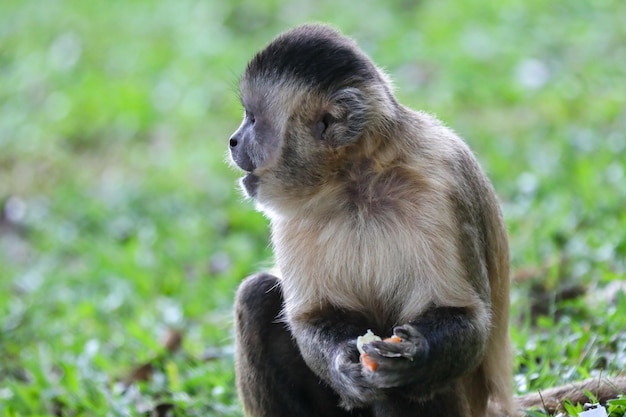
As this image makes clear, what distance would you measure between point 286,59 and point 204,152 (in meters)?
5.62

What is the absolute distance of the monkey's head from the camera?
4102 mm

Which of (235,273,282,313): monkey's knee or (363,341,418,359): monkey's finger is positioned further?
(235,273,282,313): monkey's knee

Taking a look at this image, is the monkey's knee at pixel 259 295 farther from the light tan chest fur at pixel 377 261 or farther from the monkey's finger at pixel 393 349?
the monkey's finger at pixel 393 349

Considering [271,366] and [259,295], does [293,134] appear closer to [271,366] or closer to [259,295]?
[259,295]

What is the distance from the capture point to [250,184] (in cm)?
432

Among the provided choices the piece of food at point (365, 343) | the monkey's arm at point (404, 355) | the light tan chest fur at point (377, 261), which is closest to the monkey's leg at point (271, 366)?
the light tan chest fur at point (377, 261)

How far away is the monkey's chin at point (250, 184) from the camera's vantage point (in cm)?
431

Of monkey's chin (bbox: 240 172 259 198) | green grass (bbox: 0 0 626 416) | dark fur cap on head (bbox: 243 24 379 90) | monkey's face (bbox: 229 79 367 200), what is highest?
dark fur cap on head (bbox: 243 24 379 90)

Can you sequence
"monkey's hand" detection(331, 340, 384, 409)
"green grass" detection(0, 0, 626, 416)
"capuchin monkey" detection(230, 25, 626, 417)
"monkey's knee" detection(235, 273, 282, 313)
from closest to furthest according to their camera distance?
"monkey's hand" detection(331, 340, 384, 409) < "capuchin monkey" detection(230, 25, 626, 417) < "monkey's knee" detection(235, 273, 282, 313) < "green grass" detection(0, 0, 626, 416)

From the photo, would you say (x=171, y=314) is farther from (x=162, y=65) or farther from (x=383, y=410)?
(x=162, y=65)

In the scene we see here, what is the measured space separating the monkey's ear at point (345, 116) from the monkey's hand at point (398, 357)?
825 mm

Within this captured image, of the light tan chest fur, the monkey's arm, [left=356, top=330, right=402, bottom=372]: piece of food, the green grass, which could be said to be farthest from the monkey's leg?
the green grass

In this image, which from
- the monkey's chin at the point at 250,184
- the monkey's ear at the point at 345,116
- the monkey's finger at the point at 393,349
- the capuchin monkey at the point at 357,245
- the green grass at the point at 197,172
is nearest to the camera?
the monkey's finger at the point at 393,349

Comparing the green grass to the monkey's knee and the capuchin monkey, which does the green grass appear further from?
the monkey's knee
